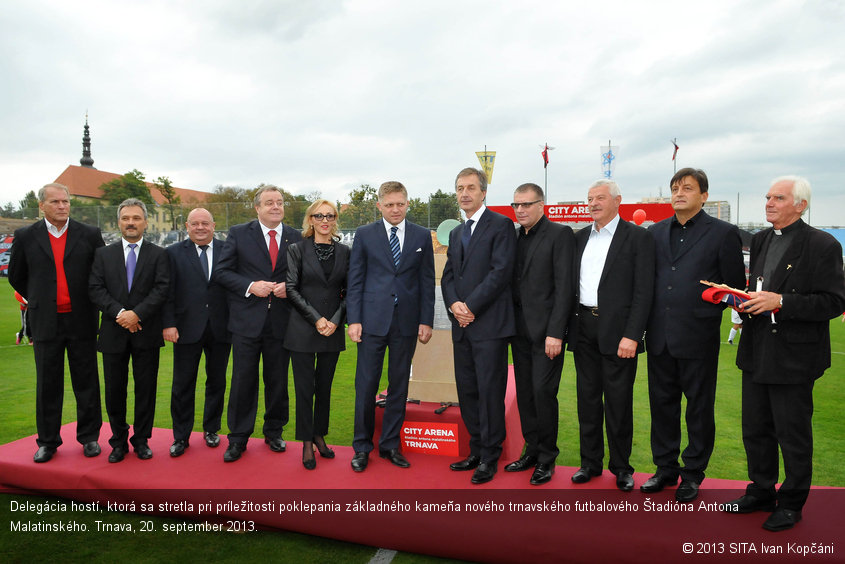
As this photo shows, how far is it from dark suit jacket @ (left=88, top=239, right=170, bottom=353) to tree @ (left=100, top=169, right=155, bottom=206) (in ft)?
200

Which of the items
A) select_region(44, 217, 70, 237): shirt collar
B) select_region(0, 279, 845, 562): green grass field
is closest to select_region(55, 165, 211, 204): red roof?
select_region(0, 279, 845, 562): green grass field

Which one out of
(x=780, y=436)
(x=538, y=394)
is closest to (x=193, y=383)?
(x=538, y=394)

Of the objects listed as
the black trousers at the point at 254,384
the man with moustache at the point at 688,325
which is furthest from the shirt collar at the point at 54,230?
the man with moustache at the point at 688,325

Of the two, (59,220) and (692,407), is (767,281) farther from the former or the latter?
(59,220)

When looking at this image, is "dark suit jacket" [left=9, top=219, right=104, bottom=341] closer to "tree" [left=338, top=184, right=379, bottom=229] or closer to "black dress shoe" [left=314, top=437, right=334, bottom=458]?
"black dress shoe" [left=314, top=437, right=334, bottom=458]

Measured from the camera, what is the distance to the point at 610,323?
2906mm

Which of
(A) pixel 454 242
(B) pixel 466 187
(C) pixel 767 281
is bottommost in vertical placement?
(C) pixel 767 281

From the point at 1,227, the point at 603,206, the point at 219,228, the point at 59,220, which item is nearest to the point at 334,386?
the point at 59,220

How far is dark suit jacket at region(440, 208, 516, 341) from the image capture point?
10.2ft

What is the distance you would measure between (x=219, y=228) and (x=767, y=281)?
2695cm

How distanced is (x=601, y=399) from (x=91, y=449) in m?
3.35

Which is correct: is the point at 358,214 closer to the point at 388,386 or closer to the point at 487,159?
the point at 487,159

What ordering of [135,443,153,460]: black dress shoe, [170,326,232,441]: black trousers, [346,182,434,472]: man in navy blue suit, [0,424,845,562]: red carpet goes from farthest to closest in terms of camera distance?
[170,326,232,441]: black trousers < [135,443,153,460]: black dress shoe < [346,182,434,472]: man in navy blue suit < [0,424,845,562]: red carpet

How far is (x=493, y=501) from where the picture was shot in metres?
2.74
